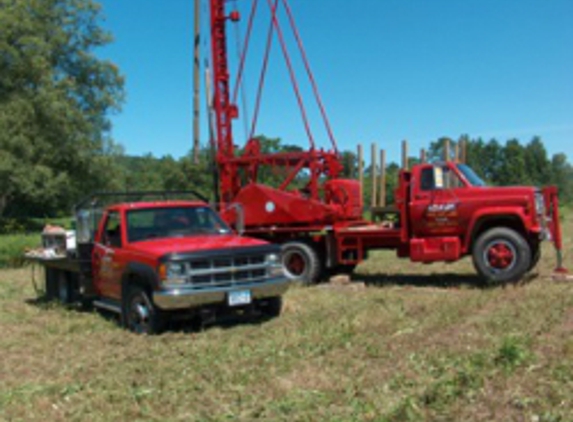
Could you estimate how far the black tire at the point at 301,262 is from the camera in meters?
13.8

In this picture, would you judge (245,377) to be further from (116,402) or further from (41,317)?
(41,317)

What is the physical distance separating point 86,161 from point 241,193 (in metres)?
20.2

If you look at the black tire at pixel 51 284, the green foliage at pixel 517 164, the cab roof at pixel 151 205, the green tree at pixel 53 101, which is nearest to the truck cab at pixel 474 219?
the cab roof at pixel 151 205

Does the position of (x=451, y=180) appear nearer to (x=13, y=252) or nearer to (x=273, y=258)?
(x=273, y=258)

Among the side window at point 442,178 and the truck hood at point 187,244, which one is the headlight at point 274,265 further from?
the side window at point 442,178

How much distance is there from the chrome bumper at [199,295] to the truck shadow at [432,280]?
457 cm

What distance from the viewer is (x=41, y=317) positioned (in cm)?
1072

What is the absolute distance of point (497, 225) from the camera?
12078 millimetres

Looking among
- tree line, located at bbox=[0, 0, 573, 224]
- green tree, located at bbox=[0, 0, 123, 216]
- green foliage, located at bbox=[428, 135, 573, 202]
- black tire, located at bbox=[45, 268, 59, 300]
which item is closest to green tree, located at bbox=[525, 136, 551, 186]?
green foliage, located at bbox=[428, 135, 573, 202]

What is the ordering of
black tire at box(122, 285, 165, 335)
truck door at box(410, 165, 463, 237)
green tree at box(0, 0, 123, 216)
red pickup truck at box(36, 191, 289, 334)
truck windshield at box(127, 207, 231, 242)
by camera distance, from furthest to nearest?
green tree at box(0, 0, 123, 216) < truck door at box(410, 165, 463, 237) < truck windshield at box(127, 207, 231, 242) < black tire at box(122, 285, 165, 335) < red pickup truck at box(36, 191, 289, 334)

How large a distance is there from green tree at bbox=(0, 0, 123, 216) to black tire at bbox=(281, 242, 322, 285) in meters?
17.9

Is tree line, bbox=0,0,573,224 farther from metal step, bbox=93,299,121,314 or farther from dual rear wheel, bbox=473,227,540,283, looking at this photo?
metal step, bbox=93,299,121,314

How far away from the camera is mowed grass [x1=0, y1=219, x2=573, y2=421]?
17.4ft

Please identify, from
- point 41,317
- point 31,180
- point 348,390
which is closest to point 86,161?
point 31,180
